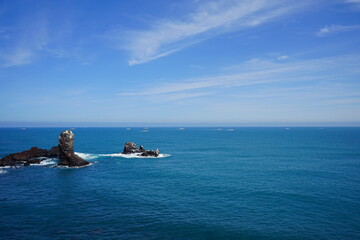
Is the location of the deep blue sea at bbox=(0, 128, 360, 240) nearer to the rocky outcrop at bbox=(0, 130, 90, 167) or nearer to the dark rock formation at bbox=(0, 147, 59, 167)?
the rocky outcrop at bbox=(0, 130, 90, 167)

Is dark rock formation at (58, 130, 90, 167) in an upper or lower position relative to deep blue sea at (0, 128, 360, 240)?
upper

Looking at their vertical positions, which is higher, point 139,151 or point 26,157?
point 26,157

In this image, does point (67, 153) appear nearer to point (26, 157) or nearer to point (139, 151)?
point (26, 157)

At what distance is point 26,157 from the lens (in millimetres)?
74438

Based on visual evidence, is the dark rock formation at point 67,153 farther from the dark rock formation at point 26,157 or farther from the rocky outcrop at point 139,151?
Result: the rocky outcrop at point 139,151

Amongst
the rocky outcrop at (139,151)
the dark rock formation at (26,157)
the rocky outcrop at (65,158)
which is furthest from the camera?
the rocky outcrop at (139,151)

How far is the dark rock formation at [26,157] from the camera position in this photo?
221 ft

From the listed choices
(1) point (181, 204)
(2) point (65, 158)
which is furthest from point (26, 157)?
(1) point (181, 204)

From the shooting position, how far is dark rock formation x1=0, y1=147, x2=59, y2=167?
67.3 metres

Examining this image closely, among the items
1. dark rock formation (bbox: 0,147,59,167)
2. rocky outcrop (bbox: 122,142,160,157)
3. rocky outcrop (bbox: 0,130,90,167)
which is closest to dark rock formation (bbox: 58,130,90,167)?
rocky outcrop (bbox: 0,130,90,167)

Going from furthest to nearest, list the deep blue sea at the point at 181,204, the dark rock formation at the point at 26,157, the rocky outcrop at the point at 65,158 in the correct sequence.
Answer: the dark rock formation at the point at 26,157, the rocky outcrop at the point at 65,158, the deep blue sea at the point at 181,204

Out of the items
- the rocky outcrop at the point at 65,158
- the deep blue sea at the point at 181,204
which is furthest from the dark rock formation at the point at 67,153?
the deep blue sea at the point at 181,204

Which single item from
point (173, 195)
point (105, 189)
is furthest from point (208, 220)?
point (105, 189)

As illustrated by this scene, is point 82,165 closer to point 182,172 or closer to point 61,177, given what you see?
point 61,177
